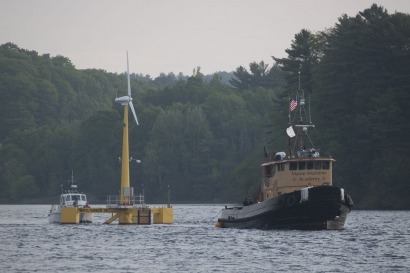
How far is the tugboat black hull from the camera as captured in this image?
9425 centimetres

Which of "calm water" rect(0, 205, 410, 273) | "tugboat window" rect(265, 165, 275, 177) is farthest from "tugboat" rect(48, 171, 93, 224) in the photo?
"tugboat window" rect(265, 165, 275, 177)

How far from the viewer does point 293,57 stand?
199 meters

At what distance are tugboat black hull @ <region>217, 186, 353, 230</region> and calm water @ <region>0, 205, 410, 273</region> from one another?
114cm

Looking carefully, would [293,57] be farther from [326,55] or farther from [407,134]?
[407,134]

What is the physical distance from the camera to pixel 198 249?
3184 inches

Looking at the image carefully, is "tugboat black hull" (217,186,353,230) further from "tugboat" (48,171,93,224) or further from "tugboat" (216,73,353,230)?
"tugboat" (48,171,93,224)

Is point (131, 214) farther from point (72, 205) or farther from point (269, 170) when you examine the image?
point (269, 170)

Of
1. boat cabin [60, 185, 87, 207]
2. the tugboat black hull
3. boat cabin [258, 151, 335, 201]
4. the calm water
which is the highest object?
boat cabin [258, 151, 335, 201]

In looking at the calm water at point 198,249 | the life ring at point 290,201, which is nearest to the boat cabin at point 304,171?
the life ring at point 290,201

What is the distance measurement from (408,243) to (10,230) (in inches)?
1513

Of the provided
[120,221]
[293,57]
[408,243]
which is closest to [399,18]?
[293,57]

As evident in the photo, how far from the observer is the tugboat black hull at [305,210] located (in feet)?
309

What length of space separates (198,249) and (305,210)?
17.3 m

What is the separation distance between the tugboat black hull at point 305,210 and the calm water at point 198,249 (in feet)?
3.74
